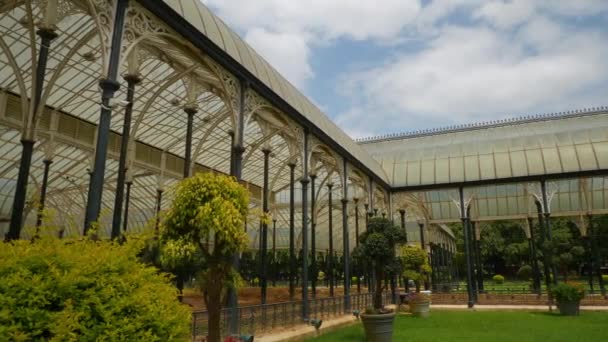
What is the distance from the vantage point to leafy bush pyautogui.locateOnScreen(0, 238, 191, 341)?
11.3 ft

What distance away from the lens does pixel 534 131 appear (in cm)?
3259

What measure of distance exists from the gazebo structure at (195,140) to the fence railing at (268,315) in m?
0.54

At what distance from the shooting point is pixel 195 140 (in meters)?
24.9

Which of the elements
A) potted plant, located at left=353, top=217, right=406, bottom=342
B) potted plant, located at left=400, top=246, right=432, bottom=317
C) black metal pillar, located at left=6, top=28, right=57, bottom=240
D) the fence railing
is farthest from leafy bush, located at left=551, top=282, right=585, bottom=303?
black metal pillar, located at left=6, top=28, right=57, bottom=240

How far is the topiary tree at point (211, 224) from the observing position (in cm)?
733

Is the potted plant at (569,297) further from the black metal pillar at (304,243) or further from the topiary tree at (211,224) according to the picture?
the topiary tree at (211,224)

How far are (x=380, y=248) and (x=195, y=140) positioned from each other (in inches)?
627

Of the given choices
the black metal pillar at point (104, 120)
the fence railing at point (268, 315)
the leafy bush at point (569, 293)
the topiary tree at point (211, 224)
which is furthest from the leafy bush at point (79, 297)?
the leafy bush at point (569, 293)

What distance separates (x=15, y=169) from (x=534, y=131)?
34490 mm

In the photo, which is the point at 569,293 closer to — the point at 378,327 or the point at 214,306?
the point at 378,327

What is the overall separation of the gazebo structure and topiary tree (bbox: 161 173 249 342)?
1.05m

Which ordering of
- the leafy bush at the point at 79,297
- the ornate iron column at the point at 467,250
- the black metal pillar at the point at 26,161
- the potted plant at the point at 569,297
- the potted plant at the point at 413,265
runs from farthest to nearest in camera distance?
the ornate iron column at the point at 467,250, the potted plant at the point at 413,265, the potted plant at the point at 569,297, the black metal pillar at the point at 26,161, the leafy bush at the point at 79,297

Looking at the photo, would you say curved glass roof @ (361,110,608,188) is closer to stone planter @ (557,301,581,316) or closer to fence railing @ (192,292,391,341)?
stone planter @ (557,301,581,316)

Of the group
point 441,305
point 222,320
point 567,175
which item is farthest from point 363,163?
point 222,320
